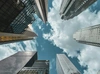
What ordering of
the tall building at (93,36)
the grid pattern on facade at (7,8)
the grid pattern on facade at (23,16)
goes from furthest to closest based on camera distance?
1. the tall building at (93,36)
2. the grid pattern on facade at (23,16)
3. the grid pattern on facade at (7,8)

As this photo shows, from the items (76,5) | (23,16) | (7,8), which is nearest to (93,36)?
(76,5)

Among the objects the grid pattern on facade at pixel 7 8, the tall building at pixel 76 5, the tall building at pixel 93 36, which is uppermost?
the tall building at pixel 76 5

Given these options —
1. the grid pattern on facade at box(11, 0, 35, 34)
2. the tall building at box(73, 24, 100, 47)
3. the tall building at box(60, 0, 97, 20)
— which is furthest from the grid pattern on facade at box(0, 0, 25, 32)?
the tall building at box(60, 0, 97, 20)

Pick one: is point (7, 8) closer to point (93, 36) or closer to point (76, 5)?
point (93, 36)

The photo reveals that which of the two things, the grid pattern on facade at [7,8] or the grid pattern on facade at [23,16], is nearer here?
the grid pattern on facade at [7,8]

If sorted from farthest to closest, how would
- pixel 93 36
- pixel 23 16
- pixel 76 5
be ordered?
pixel 76 5
pixel 93 36
pixel 23 16

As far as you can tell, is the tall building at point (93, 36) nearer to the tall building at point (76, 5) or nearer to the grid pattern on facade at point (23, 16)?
the tall building at point (76, 5)

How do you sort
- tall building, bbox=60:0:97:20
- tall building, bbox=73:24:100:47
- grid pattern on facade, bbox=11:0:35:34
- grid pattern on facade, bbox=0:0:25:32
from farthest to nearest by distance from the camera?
tall building, bbox=60:0:97:20, tall building, bbox=73:24:100:47, grid pattern on facade, bbox=11:0:35:34, grid pattern on facade, bbox=0:0:25:32

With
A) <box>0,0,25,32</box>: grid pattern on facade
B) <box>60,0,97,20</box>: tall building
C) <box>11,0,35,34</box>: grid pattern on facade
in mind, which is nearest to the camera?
<box>0,0,25,32</box>: grid pattern on facade

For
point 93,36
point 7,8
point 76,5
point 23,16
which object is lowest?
point 93,36

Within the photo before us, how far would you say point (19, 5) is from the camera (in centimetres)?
4516

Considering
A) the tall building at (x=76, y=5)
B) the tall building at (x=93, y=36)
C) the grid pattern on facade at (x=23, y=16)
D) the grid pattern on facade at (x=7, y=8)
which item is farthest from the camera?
the tall building at (x=76, y=5)

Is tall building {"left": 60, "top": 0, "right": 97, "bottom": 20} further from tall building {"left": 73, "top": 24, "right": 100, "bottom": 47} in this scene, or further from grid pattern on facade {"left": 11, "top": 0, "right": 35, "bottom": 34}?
grid pattern on facade {"left": 11, "top": 0, "right": 35, "bottom": 34}

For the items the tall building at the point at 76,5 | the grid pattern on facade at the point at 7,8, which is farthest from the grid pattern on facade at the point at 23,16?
the tall building at the point at 76,5
